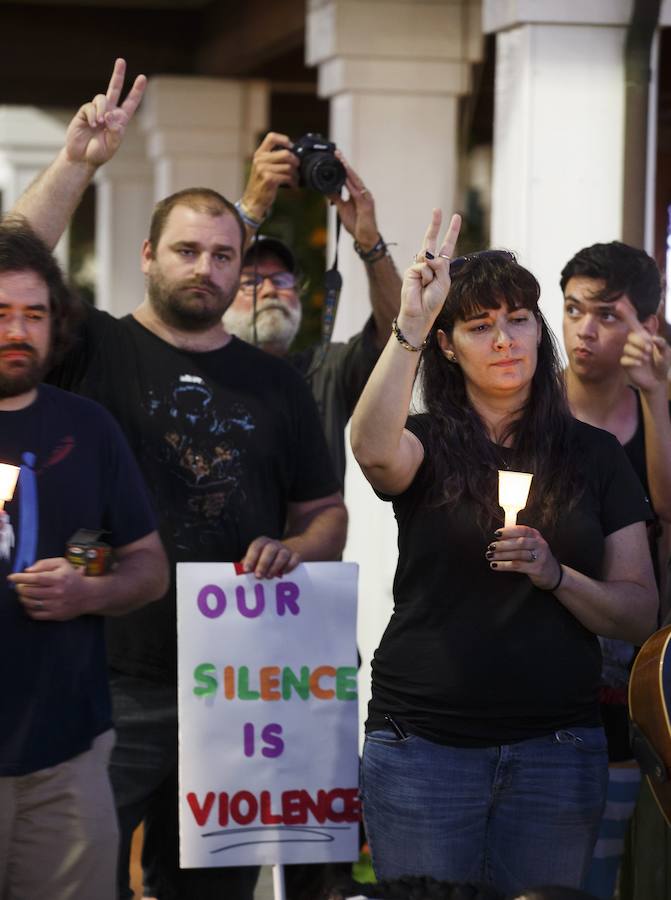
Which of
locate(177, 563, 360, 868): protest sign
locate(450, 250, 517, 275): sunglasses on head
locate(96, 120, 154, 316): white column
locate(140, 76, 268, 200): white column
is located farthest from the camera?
locate(96, 120, 154, 316): white column

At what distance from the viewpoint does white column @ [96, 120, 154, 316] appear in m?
13.4

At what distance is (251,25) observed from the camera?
10.3 m

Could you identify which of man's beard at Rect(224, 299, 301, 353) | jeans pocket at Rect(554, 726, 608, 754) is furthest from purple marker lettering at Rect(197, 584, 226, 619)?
man's beard at Rect(224, 299, 301, 353)

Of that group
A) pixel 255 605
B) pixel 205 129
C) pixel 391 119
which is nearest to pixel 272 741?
pixel 255 605

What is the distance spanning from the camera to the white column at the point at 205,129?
11172mm

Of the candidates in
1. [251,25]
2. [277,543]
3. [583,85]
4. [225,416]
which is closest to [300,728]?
[277,543]

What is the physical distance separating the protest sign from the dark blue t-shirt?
48 centimetres

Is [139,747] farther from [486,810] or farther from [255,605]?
[486,810]

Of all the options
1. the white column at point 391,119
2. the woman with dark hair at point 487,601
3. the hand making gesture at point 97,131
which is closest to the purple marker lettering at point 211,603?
Answer: the woman with dark hair at point 487,601

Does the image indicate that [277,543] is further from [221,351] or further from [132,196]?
[132,196]

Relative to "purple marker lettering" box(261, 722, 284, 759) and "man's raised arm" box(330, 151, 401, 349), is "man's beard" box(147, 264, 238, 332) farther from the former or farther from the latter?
"purple marker lettering" box(261, 722, 284, 759)

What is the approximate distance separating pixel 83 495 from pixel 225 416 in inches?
34.1

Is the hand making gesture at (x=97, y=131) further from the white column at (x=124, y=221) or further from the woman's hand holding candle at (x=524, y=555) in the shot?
the white column at (x=124, y=221)

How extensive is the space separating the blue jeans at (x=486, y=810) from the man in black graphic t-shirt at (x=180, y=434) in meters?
0.84
